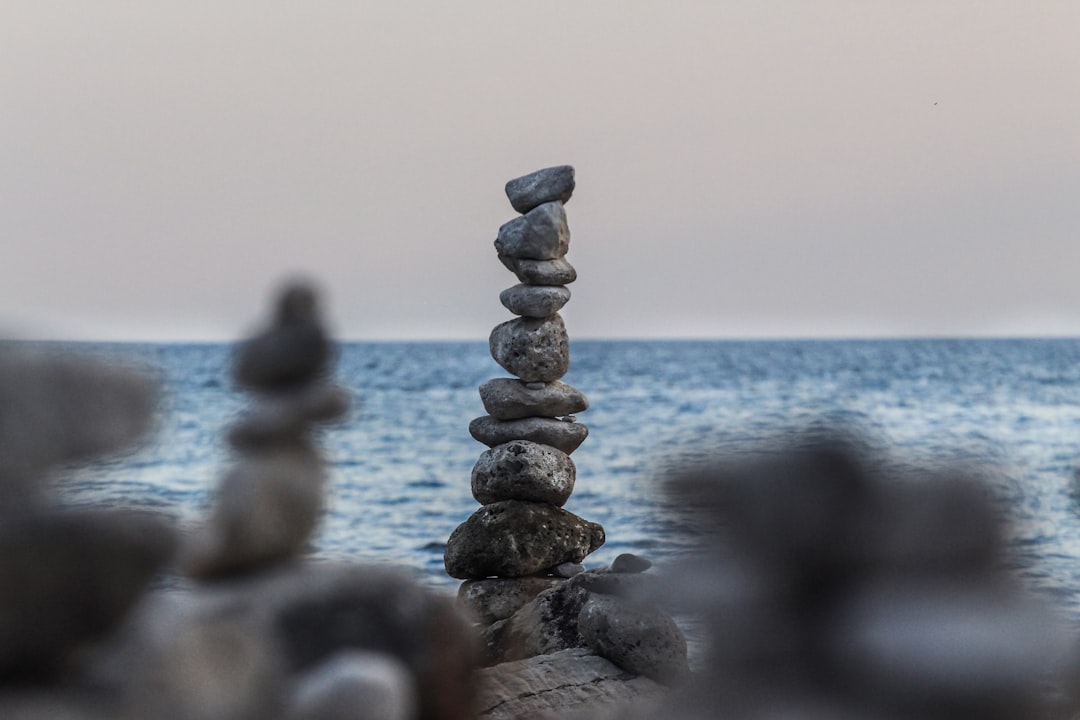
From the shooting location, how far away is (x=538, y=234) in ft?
29.2

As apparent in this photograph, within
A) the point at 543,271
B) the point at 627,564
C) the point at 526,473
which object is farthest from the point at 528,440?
the point at 627,564

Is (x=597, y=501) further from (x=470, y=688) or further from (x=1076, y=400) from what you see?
(x=1076, y=400)

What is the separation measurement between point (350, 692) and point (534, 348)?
7835 mm

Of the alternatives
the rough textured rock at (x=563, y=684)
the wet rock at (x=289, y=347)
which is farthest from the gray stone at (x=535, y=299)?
the wet rock at (x=289, y=347)

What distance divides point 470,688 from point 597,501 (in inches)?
647

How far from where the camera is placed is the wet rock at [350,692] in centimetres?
132

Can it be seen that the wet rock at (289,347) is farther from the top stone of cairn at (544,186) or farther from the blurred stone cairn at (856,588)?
the top stone of cairn at (544,186)

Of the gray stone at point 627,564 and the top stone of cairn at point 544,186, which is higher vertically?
the top stone of cairn at point 544,186

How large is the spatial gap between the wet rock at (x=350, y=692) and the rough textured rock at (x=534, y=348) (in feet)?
25.5

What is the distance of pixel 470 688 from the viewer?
149cm

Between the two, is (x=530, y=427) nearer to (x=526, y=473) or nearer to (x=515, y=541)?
(x=526, y=473)

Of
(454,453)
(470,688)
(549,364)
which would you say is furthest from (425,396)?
(470,688)

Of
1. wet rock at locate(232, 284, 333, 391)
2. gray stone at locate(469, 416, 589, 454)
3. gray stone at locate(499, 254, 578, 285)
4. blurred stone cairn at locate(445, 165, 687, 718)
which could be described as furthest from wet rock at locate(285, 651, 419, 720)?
gray stone at locate(469, 416, 589, 454)

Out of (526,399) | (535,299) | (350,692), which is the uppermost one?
(535,299)
